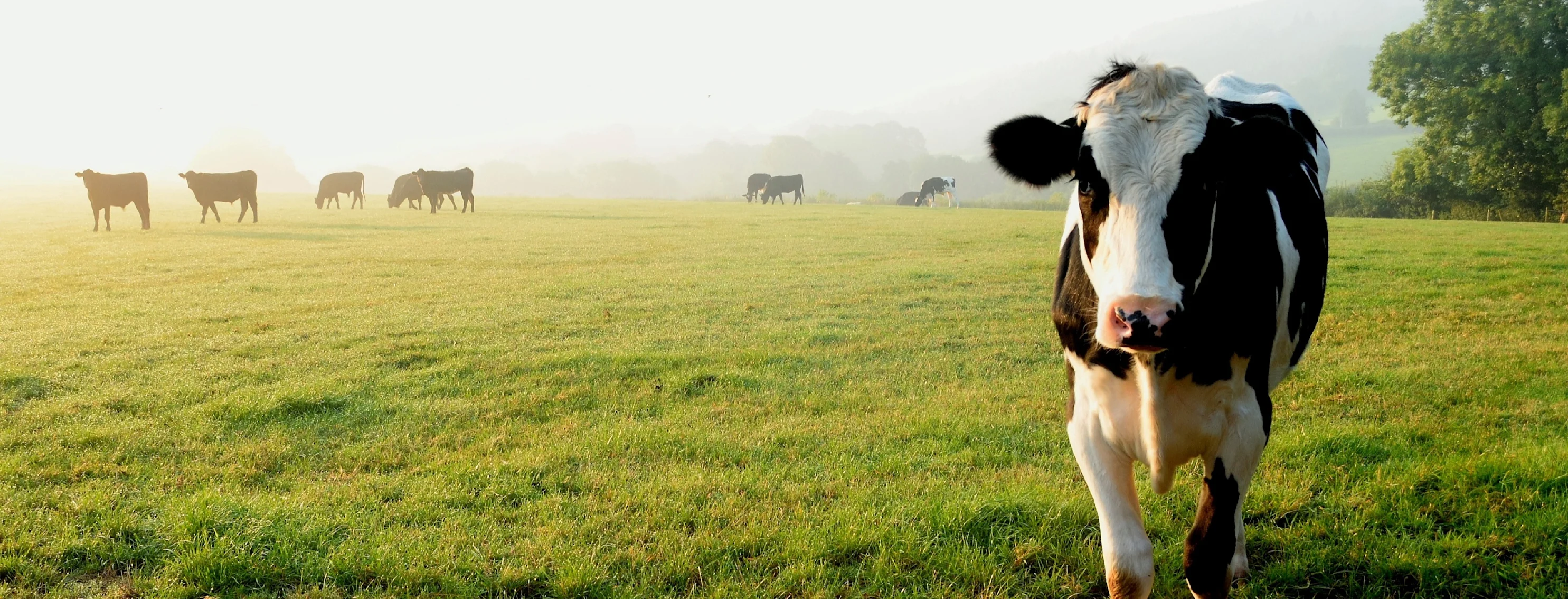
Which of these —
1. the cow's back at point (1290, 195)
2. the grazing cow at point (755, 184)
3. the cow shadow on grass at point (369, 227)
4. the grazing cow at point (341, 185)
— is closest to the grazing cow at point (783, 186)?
the grazing cow at point (755, 184)

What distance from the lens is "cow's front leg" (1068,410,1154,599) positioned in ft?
11.1

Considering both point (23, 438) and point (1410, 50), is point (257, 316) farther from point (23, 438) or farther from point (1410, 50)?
point (1410, 50)

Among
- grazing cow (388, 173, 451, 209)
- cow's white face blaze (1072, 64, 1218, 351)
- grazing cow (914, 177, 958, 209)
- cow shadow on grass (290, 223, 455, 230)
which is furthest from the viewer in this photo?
grazing cow (914, 177, 958, 209)

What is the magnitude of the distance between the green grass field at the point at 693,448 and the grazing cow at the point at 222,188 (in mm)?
17569

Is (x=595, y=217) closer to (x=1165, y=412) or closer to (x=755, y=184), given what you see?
(x=755, y=184)

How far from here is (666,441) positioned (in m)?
5.69

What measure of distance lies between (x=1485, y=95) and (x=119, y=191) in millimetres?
47968

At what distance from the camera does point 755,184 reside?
6253cm

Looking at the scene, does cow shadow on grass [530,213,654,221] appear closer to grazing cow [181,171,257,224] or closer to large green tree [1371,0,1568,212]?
grazing cow [181,171,257,224]

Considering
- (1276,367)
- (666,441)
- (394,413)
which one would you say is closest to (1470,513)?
(1276,367)

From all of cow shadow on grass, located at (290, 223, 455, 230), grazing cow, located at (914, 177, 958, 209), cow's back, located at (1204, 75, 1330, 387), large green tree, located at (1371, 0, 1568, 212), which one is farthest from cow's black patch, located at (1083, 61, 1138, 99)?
grazing cow, located at (914, 177, 958, 209)

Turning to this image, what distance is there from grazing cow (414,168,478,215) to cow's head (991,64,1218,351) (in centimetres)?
3669

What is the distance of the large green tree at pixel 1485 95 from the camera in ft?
113

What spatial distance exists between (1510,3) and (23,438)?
1810 inches
